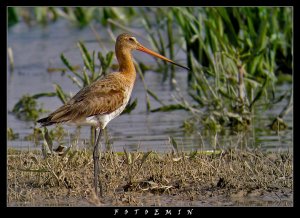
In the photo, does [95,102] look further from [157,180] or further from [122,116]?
[122,116]

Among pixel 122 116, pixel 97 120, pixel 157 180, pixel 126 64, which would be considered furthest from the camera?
pixel 122 116

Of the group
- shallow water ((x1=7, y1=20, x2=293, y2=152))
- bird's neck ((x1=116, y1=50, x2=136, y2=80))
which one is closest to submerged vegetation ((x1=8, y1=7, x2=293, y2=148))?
shallow water ((x1=7, y1=20, x2=293, y2=152))

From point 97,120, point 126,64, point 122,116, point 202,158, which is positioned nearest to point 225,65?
point 122,116

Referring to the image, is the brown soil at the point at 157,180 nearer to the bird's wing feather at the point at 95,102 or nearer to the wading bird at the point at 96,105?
the wading bird at the point at 96,105

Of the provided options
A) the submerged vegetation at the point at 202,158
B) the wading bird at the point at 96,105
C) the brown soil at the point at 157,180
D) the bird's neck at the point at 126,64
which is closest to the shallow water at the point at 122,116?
the submerged vegetation at the point at 202,158

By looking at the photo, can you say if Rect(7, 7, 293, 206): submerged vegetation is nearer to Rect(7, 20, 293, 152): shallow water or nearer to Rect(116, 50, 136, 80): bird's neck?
Rect(7, 20, 293, 152): shallow water

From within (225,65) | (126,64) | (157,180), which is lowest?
(157,180)

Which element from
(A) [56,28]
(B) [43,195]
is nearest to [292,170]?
(B) [43,195]

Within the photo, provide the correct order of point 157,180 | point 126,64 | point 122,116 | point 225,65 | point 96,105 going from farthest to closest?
point 122,116
point 225,65
point 126,64
point 96,105
point 157,180

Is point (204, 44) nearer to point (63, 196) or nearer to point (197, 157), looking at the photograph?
point (197, 157)

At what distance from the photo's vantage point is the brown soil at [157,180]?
6.84 metres

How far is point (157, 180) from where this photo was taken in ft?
23.8

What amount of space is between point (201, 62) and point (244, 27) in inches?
51.1

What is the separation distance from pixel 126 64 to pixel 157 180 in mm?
1682
